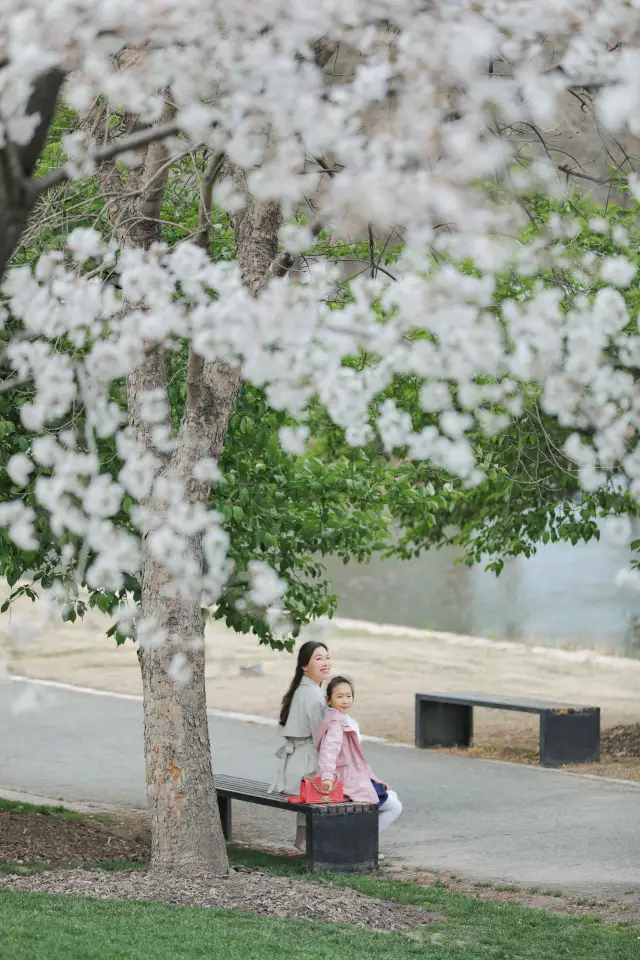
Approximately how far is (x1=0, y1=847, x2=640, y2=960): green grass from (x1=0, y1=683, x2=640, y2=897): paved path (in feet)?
3.40

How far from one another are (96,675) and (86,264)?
12.6 metres

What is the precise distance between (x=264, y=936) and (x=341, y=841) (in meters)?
2.11

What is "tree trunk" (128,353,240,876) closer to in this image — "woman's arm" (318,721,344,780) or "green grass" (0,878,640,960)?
"green grass" (0,878,640,960)

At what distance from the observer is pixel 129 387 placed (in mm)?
7793

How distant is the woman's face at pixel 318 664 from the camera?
8.55 metres

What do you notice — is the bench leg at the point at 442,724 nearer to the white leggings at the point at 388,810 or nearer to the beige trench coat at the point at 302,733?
the white leggings at the point at 388,810

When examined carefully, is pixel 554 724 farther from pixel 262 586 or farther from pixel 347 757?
pixel 262 586

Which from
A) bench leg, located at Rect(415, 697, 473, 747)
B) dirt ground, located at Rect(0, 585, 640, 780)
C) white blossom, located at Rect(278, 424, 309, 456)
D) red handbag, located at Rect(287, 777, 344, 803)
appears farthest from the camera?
dirt ground, located at Rect(0, 585, 640, 780)

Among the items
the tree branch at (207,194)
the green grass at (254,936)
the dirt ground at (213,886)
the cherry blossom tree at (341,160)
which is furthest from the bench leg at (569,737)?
the cherry blossom tree at (341,160)

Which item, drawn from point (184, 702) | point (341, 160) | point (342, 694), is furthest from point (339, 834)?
point (341, 160)

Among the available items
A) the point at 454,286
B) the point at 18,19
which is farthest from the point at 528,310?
the point at 18,19

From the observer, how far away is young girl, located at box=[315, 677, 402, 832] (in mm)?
8430

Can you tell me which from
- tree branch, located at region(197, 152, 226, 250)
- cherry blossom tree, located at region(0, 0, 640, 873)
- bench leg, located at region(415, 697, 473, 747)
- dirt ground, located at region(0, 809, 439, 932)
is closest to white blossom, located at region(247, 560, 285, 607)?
cherry blossom tree, located at region(0, 0, 640, 873)

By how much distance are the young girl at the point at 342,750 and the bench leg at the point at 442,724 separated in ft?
18.0
